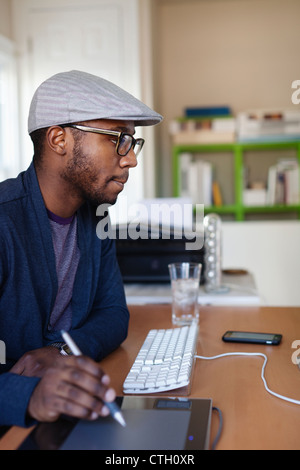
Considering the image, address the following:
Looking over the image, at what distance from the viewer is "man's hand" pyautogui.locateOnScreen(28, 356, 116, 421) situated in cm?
72

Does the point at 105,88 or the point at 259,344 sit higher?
the point at 105,88

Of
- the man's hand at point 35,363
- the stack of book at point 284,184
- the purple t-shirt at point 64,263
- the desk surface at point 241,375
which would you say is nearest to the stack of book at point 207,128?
the stack of book at point 284,184

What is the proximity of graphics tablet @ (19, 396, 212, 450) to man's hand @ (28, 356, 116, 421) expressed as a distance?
2 centimetres

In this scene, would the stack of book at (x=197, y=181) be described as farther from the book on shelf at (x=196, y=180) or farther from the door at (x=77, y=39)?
the door at (x=77, y=39)

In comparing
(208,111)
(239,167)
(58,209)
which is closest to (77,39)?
(208,111)

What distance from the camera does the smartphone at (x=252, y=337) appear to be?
1208mm

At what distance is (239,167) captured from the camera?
3832mm

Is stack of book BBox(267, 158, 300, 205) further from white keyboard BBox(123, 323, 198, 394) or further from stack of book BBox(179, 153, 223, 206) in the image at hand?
white keyboard BBox(123, 323, 198, 394)

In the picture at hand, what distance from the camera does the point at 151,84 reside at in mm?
3549

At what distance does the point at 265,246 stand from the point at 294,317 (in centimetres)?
191

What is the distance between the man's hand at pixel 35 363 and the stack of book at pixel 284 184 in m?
3.03

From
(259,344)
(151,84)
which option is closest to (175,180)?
(151,84)

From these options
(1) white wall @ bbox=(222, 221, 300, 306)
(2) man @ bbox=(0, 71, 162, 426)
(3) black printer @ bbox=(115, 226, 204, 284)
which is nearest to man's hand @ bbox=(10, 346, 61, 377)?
(2) man @ bbox=(0, 71, 162, 426)
